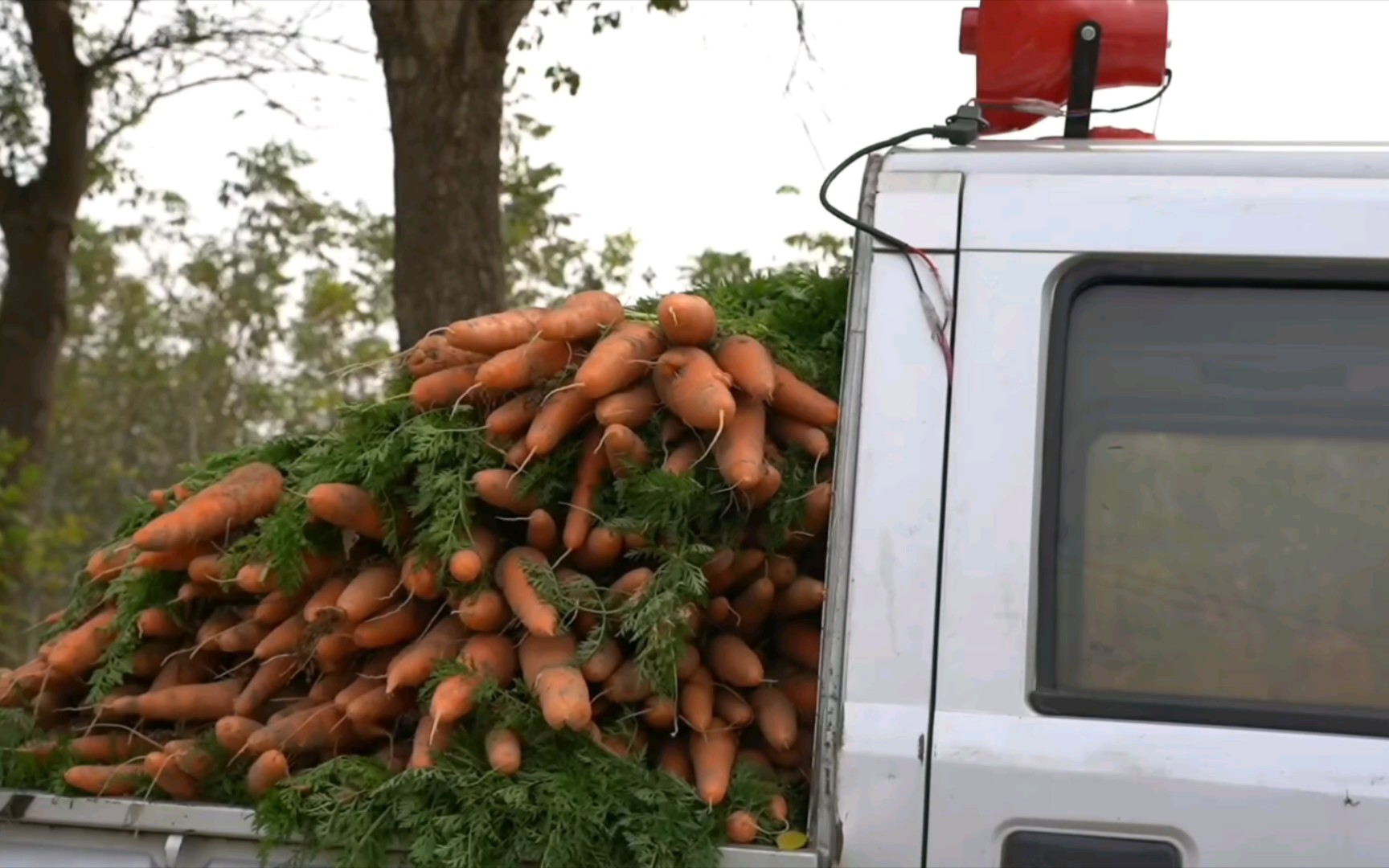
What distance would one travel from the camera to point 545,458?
235 centimetres

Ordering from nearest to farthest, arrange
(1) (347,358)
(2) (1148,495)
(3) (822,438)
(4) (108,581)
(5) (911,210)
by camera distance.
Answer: (2) (1148,495) < (5) (911,210) < (3) (822,438) < (4) (108,581) < (1) (347,358)

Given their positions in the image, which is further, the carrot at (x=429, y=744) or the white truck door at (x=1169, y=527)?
the carrot at (x=429, y=744)

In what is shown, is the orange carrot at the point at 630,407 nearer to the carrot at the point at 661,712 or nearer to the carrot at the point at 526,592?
the carrot at the point at 526,592

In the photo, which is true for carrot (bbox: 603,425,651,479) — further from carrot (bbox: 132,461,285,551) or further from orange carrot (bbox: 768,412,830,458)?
carrot (bbox: 132,461,285,551)

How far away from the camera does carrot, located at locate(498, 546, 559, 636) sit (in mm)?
2164

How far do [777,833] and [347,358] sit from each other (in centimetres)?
1577

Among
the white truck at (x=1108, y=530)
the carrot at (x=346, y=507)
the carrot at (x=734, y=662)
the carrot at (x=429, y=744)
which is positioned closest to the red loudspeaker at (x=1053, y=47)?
the white truck at (x=1108, y=530)

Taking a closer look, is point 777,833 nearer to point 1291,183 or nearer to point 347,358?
point 1291,183

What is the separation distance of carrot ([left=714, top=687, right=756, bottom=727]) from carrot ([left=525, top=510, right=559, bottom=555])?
0.34 m

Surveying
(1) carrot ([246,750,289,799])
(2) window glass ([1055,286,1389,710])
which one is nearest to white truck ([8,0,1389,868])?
(2) window glass ([1055,286,1389,710])

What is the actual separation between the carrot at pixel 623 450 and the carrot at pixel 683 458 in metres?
0.04

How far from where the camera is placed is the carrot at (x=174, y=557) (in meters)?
2.59

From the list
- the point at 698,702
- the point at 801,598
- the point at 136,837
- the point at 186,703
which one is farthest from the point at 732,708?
the point at 186,703

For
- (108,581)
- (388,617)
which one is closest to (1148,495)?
(388,617)
